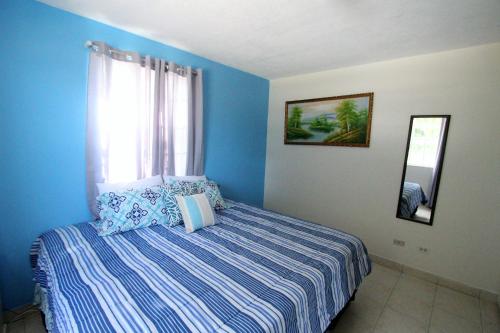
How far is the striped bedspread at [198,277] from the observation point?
38.0 inches

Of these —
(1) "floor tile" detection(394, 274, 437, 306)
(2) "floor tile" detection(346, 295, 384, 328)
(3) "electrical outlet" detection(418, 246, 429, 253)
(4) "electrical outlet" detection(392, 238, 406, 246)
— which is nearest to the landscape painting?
(4) "electrical outlet" detection(392, 238, 406, 246)

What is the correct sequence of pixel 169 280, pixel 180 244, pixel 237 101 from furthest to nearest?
pixel 237 101 → pixel 180 244 → pixel 169 280

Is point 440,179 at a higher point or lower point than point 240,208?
higher

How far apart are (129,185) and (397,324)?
2.60 m

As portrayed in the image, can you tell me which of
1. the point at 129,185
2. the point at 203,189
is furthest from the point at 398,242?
the point at 129,185

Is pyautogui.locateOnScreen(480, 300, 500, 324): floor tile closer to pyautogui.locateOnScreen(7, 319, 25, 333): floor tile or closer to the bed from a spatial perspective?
the bed

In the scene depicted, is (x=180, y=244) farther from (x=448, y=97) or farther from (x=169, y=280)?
(x=448, y=97)

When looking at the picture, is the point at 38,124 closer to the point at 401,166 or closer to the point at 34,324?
the point at 34,324

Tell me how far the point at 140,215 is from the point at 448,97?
315cm

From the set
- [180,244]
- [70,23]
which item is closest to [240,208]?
[180,244]

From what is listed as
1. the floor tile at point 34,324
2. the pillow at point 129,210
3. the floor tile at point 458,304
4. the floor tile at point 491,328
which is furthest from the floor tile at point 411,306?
the floor tile at point 34,324

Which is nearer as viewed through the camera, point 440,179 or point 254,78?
point 440,179

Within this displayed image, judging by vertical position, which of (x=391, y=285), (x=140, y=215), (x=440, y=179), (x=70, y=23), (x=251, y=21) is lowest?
(x=391, y=285)

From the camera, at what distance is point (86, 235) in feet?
5.55
